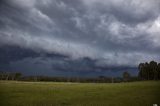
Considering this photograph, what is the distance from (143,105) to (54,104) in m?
12.1

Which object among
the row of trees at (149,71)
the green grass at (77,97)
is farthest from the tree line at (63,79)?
the green grass at (77,97)

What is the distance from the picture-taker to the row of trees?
168000 millimetres

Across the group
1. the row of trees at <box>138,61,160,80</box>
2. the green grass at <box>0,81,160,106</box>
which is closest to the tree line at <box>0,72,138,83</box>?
the row of trees at <box>138,61,160,80</box>

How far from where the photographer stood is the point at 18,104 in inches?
1276

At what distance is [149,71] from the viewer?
558 ft

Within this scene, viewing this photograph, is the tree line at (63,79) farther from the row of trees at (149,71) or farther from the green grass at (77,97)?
the green grass at (77,97)

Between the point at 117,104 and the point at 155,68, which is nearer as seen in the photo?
the point at 117,104

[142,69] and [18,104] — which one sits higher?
[142,69]

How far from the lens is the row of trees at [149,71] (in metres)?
168

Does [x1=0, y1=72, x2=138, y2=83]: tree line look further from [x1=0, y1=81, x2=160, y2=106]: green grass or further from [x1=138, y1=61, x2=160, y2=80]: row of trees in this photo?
[x1=0, y1=81, x2=160, y2=106]: green grass

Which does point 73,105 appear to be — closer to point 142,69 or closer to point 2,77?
point 2,77

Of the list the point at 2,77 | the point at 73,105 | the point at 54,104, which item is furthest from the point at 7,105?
the point at 2,77

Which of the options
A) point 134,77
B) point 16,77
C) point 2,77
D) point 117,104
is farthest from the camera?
point 134,77

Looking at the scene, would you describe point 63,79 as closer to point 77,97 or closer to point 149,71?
point 149,71
